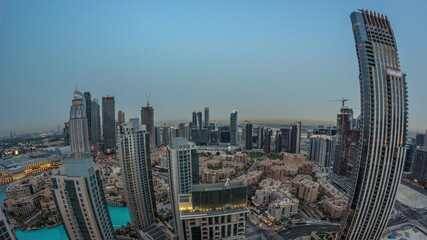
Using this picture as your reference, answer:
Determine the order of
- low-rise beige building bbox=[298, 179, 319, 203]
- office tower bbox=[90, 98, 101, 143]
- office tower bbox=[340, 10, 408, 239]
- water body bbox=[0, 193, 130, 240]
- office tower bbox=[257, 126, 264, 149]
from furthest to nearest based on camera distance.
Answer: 1. office tower bbox=[257, 126, 264, 149]
2. office tower bbox=[90, 98, 101, 143]
3. low-rise beige building bbox=[298, 179, 319, 203]
4. water body bbox=[0, 193, 130, 240]
5. office tower bbox=[340, 10, 408, 239]

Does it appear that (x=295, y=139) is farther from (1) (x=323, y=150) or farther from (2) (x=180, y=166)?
(2) (x=180, y=166)

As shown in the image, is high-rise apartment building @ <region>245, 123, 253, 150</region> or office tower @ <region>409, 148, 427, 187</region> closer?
office tower @ <region>409, 148, 427, 187</region>

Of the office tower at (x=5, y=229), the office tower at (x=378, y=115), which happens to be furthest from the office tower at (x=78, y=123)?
the office tower at (x=378, y=115)

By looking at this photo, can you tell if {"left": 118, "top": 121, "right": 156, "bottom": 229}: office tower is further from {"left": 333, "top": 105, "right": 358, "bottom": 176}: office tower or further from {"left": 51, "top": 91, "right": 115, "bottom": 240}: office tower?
{"left": 333, "top": 105, "right": 358, "bottom": 176}: office tower

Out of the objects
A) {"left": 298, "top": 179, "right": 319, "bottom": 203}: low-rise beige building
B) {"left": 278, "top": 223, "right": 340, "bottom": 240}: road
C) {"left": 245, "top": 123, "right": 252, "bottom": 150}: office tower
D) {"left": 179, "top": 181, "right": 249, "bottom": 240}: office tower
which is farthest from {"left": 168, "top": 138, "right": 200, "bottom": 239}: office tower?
{"left": 245, "top": 123, "right": 252, "bottom": 150}: office tower

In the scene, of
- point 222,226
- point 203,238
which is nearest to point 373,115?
point 222,226

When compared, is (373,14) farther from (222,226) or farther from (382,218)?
(222,226)

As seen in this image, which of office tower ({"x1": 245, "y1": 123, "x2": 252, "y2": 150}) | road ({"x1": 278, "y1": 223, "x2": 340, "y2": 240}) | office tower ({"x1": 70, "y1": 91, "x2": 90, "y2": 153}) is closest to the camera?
road ({"x1": 278, "y1": 223, "x2": 340, "y2": 240})
